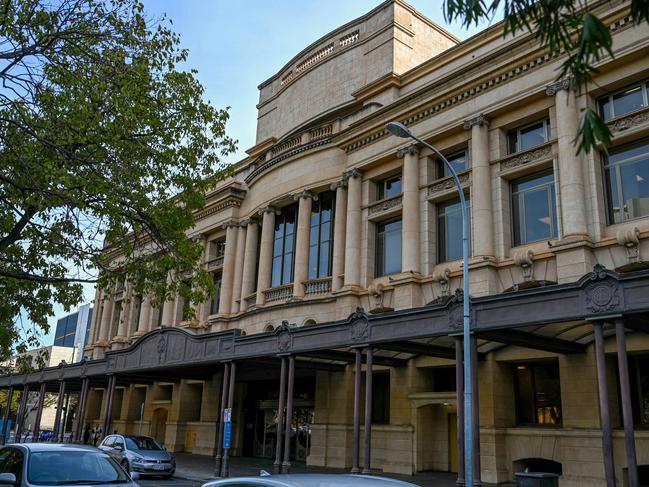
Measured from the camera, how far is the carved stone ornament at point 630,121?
19.7 meters

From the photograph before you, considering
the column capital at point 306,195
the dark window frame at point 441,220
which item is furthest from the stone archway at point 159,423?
the dark window frame at point 441,220

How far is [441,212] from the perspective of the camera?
26047 mm

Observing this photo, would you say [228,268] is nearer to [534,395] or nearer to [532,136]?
[532,136]

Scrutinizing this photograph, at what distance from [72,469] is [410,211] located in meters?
18.4

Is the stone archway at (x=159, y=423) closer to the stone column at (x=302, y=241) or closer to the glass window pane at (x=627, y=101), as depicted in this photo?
the stone column at (x=302, y=241)

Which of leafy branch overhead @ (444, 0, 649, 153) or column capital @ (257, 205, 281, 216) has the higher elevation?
column capital @ (257, 205, 281, 216)

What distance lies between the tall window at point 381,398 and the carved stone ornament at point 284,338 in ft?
23.2

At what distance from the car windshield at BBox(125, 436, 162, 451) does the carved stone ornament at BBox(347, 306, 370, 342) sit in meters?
10.8

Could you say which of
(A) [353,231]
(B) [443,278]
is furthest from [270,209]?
(B) [443,278]

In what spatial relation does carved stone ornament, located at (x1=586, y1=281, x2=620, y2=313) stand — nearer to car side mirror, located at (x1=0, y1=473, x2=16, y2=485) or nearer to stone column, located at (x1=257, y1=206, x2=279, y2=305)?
car side mirror, located at (x1=0, y1=473, x2=16, y2=485)

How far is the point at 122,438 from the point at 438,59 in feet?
69.9

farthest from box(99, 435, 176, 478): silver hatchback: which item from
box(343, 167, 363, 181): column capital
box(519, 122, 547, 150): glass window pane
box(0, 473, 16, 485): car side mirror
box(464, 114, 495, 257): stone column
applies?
box(519, 122, 547, 150): glass window pane

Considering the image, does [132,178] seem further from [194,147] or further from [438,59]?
[438,59]

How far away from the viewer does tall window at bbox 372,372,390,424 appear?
26.9 meters
